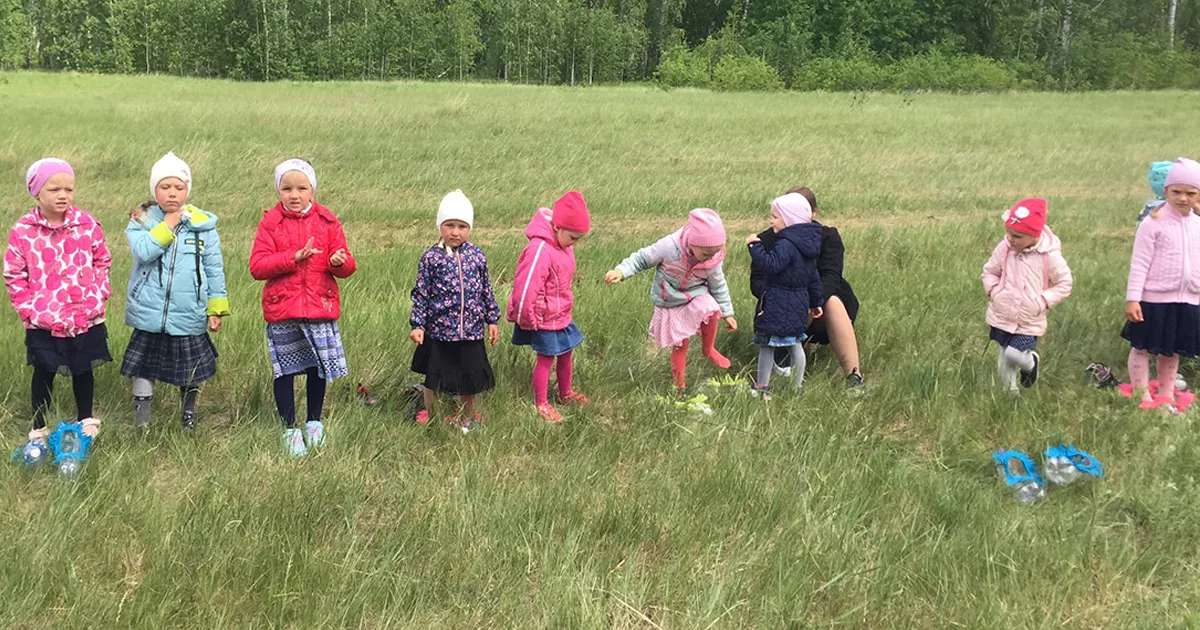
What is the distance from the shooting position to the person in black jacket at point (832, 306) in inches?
223

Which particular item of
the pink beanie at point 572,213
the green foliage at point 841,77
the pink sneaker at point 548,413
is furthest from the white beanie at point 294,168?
the green foliage at point 841,77

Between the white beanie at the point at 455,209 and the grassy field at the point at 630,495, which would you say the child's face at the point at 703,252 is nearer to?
the grassy field at the point at 630,495

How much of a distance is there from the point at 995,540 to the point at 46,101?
1044 inches

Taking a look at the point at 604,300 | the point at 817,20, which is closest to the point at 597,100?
the point at 604,300

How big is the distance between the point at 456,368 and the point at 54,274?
2113 millimetres

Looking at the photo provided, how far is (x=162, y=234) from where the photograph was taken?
417 cm

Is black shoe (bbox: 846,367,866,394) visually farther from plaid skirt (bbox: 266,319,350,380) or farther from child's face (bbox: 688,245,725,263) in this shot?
plaid skirt (bbox: 266,319,350,380)

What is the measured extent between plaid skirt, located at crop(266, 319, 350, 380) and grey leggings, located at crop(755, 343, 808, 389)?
9.02 feet

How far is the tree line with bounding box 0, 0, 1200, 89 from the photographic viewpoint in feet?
182

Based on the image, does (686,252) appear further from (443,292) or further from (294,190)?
(294,190)

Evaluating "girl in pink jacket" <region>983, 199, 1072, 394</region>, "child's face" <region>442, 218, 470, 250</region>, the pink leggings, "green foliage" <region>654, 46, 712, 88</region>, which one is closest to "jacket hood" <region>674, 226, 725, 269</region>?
the pink leggings

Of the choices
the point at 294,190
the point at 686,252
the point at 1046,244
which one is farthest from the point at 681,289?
the point at 294,190

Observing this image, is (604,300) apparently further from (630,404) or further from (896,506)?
(896,506)

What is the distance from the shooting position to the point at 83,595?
2.88 metres
